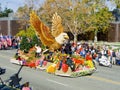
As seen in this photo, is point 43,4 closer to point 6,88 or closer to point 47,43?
point 47,43

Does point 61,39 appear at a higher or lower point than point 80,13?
lower

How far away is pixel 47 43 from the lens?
20578mm

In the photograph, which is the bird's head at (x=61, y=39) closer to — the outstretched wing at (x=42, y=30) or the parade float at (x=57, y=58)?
the parade float at (x=57, y=58)

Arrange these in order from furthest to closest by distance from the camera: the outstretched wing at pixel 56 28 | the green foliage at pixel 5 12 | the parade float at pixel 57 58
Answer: the green foliage at pixel 5 12, the outstretched wing at pixel 56 28, the parade float at pixel 57 58

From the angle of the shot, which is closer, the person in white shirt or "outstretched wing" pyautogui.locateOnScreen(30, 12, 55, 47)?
"outstretched wing" pyautogui.locateOnScreen(30, 12, 55, 47)

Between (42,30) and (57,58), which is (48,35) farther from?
(57,58)

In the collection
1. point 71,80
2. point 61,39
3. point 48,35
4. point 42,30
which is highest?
point 42,30

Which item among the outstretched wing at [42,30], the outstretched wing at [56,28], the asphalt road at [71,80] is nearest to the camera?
the asphalt road at [71,80]

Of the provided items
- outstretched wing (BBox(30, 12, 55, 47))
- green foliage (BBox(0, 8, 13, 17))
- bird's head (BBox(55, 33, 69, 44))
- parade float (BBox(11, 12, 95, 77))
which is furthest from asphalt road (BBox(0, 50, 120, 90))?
green foliage (BBox(0, 8, 13, 17))

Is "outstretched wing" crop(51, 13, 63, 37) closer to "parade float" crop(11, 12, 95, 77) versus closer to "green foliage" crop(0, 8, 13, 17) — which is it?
"parade float" crop(11, 12, 95, 77)

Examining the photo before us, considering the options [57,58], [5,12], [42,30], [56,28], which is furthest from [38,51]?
[5,12]

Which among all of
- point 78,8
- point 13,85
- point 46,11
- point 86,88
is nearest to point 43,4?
point 46,11

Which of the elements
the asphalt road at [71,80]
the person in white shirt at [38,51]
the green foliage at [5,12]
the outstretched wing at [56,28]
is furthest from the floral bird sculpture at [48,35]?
the green foliage at [5,12]

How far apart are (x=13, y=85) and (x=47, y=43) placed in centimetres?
1109
